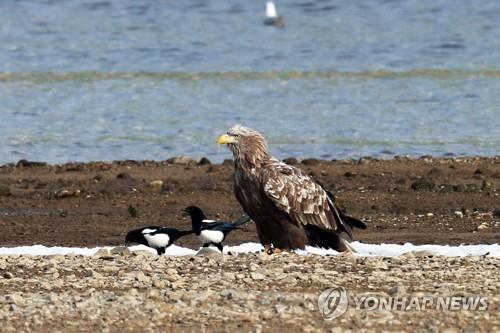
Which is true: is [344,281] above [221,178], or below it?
above

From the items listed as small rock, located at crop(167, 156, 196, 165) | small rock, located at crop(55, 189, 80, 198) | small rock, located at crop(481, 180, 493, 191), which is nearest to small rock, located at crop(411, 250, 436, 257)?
small rock, located at crop(481, 180, 493, 191)

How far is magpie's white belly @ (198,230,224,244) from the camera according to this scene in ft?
38.8

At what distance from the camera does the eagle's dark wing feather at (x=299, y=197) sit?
11.4 m

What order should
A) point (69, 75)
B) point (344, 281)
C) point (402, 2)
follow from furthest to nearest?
point (402, 2) < point (69, 75) < point (344, 281)

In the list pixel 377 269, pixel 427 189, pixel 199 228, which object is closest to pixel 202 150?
pixel 427 189

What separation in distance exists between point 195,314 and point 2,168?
8.44 m

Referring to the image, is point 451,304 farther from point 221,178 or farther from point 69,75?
point 69,75

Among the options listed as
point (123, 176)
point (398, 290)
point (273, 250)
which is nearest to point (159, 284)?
point (398, 290)

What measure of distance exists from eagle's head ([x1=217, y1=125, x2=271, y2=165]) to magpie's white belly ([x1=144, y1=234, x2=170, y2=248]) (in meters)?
0.89

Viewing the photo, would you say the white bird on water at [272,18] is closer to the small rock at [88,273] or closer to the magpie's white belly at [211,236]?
the magpie's white belly at [211,236]

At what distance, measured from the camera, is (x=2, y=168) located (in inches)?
652

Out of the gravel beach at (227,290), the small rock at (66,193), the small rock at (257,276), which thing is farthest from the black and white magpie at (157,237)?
the small rock at (66,193)

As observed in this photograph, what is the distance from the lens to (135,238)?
12.1 meters

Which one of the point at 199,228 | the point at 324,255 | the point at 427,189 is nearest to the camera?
the point at 324,255
